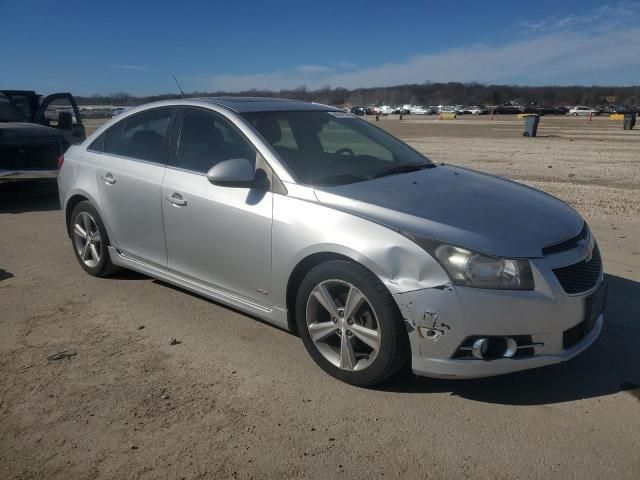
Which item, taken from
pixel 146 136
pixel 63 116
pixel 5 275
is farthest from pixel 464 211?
pixel 63 116

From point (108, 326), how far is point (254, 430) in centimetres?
186

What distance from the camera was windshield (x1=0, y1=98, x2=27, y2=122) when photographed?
994cm

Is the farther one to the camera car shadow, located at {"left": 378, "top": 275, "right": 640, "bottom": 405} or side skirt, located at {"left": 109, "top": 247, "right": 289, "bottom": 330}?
side skirt, located at {"left": 109, "top": 247, "right": 289, "bottom": 330}

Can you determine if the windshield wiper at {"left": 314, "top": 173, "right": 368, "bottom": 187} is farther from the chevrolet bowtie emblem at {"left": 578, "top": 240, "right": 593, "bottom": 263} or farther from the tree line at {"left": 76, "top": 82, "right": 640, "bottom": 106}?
the tree line at {"left": 76, "top": 82, "right": 640, "bottom": 106}

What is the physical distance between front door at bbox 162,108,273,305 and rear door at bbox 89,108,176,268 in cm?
15

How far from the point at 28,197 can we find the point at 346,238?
28.6 ft

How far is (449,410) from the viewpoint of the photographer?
3.15 metres

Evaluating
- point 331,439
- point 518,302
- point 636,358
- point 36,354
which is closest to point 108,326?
point 36,354

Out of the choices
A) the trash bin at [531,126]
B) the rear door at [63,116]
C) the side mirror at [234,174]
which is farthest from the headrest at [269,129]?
the trash bin at [531,126]

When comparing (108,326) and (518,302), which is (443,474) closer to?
(518,302)

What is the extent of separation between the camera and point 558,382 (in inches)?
135

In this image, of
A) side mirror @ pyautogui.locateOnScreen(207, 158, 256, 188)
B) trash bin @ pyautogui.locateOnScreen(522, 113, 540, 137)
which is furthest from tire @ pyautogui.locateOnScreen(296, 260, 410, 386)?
trash bin @ pyautogui.locateOnScreen(522, 113, 540, 137)

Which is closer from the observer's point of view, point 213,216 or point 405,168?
point 213,216

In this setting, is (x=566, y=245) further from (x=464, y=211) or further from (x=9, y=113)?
(x=9, y=113)
